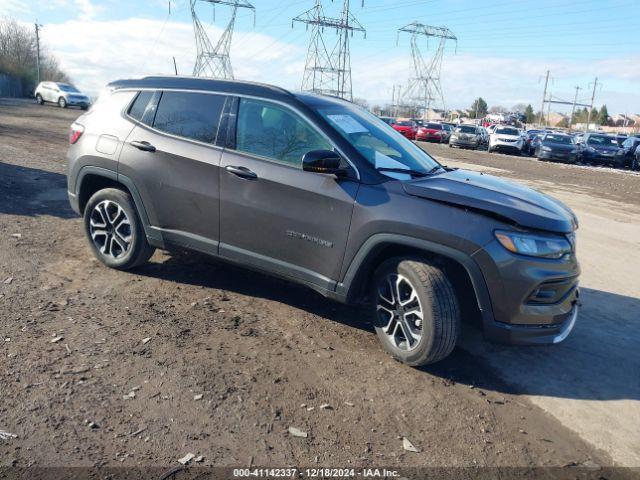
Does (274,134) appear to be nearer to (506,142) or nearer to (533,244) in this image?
(533,244)

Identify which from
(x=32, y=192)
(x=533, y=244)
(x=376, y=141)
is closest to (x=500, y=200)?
(x=533, y=244)

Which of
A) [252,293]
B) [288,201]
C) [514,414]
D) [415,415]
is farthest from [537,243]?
[252,293]

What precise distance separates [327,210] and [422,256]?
2.50ft

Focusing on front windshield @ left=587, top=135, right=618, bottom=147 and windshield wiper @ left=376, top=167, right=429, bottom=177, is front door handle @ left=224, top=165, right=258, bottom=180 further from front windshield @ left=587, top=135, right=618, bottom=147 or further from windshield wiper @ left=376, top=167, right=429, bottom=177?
front windshield @ left=587, top=135, right=618, bottom=147

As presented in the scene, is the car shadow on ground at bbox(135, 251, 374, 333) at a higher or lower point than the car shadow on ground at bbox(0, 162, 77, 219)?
lower

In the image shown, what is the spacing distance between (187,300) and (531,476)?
3057 mm

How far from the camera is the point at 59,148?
Answer: 1464cm

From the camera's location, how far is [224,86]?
15.7ft

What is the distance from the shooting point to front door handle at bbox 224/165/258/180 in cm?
440

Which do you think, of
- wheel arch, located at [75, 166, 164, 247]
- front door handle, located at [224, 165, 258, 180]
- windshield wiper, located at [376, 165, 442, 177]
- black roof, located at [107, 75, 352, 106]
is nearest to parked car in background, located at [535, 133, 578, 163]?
black roof, located at [107, 75, 352, 106]

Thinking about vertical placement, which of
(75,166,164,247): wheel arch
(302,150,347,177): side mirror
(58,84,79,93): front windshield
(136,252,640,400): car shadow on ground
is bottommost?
(136,252,640,400): car shadow on ground

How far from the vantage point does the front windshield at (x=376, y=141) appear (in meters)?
4.30

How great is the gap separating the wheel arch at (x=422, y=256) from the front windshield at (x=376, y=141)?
55cm

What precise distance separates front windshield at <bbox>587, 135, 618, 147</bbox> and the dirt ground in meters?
26.0
